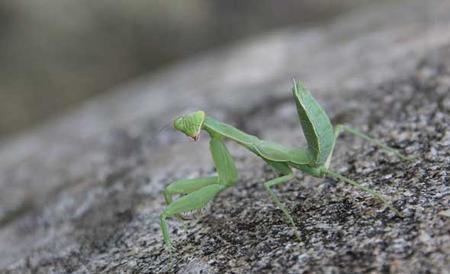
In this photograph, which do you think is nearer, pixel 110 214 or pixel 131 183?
pixel 110 214

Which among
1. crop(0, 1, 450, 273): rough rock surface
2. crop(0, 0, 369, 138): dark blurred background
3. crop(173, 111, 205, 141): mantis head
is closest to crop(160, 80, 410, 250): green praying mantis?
crop(173, 111, 205, 141): mantis head

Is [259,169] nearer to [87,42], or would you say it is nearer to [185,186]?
[185,186]

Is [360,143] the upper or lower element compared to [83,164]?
lower

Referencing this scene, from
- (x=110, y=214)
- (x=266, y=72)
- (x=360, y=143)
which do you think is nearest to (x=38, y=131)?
(x=266, y=72)

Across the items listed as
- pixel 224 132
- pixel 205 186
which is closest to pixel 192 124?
pixel 224 132

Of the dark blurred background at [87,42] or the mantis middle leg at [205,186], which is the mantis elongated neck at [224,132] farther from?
the dark blurred background at [87,42]

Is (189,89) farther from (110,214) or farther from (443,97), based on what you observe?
(443,97)

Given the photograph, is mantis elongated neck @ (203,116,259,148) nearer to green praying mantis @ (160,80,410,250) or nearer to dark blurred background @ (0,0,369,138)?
green praying mantis @ (160,80,410,250)
